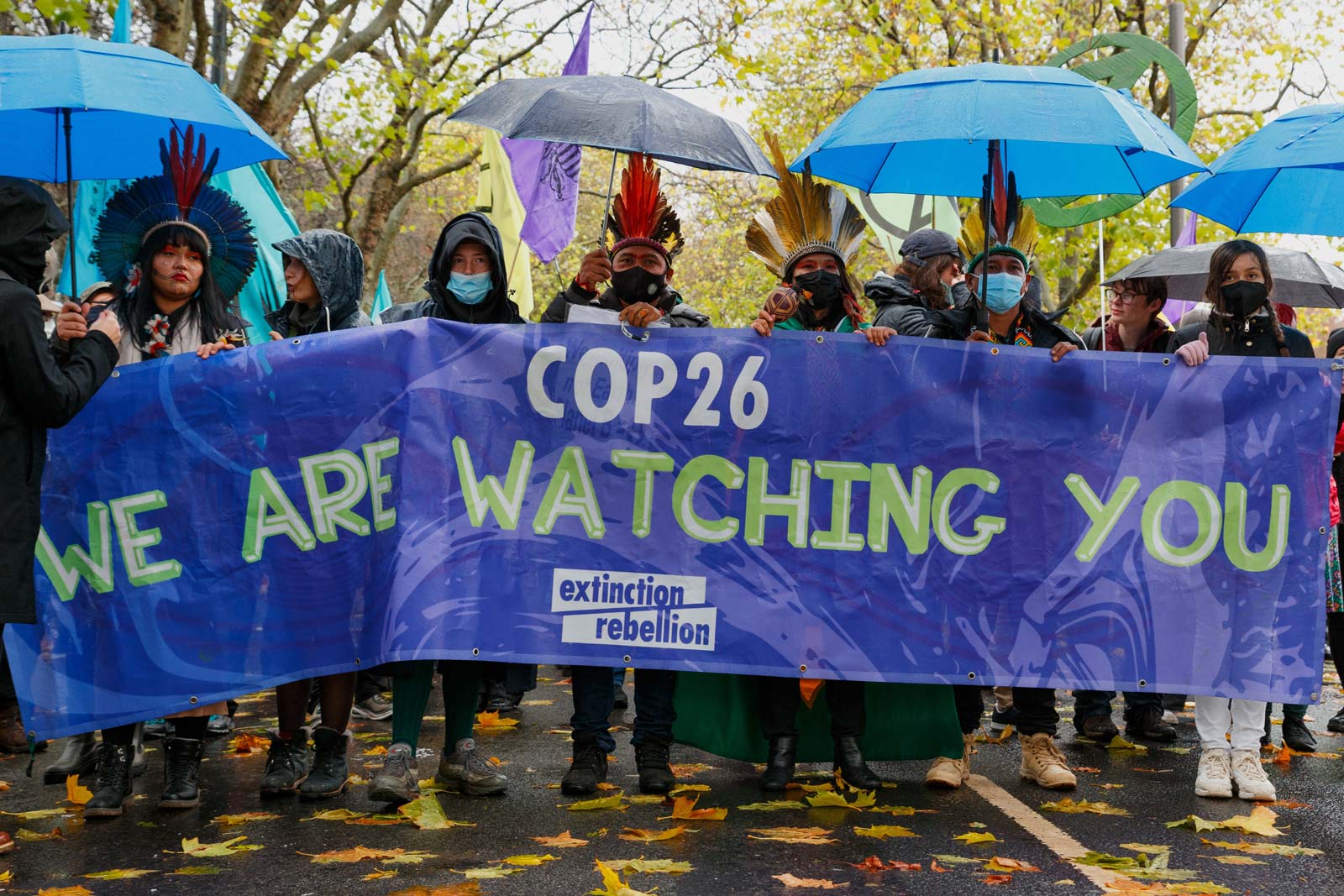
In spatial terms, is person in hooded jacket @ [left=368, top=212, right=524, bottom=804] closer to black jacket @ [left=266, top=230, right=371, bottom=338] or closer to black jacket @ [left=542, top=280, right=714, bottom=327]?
black jacket @ [left=542, top=280, right=714, bottom=327]

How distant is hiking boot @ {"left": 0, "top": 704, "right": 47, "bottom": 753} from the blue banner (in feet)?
4.74

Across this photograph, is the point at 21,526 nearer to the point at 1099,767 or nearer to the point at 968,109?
the point at 968,109

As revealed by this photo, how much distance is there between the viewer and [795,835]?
16.0 ft

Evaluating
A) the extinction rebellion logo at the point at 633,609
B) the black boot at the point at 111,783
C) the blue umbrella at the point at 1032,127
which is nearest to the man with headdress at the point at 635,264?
the blue umbrella at the point at 1032,127

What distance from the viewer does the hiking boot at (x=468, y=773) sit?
5.45 metres

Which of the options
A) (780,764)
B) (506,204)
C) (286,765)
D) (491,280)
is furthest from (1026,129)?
(506,204)

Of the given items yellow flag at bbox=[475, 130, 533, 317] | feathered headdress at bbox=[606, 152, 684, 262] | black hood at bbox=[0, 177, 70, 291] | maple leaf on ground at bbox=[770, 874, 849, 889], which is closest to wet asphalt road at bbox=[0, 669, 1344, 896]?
maple leaf on ground at bbox=[770, 874, 849, 889]

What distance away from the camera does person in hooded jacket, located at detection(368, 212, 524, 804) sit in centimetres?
525

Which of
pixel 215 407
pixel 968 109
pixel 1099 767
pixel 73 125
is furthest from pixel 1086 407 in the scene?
pixel 73 125

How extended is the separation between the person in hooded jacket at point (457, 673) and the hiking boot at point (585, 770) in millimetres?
261

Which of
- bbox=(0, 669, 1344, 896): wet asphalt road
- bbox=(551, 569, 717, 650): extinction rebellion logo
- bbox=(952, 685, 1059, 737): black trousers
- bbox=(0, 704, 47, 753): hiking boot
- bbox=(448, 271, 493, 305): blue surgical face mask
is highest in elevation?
bbox=(448, 271, 493, 305): blue surgical face mask

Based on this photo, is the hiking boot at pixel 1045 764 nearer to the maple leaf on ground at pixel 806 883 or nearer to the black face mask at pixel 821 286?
the maple leaf on ground at pixel 806 883

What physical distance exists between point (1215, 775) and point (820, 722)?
1569mm

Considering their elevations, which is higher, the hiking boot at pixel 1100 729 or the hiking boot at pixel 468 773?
the hiking boot at pixel 468 773
